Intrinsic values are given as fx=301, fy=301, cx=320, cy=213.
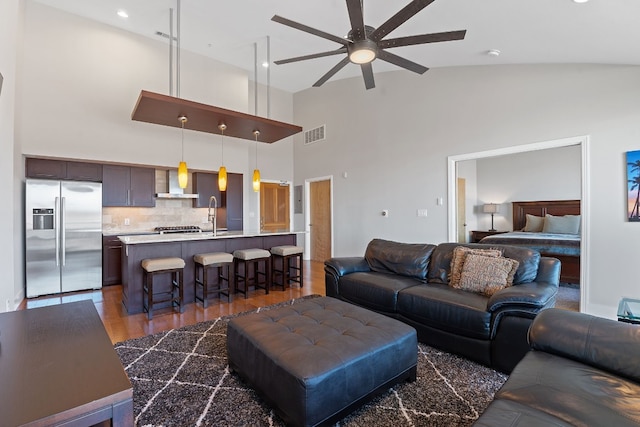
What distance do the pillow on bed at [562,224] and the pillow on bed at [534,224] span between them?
201 mm

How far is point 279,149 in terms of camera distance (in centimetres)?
752

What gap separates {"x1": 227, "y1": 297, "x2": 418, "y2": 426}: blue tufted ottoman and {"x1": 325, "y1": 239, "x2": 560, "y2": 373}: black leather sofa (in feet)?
1.94

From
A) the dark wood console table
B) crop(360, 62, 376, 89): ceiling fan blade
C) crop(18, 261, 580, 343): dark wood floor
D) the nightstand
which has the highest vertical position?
crop(360, 62, 376, 89): ceiling fan blade

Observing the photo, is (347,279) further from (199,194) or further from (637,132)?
(199,194)

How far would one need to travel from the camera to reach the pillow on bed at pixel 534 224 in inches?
233

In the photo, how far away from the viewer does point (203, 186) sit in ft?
19.7

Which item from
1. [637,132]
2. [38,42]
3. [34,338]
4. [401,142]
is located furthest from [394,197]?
[38,42]

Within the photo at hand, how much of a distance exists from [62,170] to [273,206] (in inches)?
162

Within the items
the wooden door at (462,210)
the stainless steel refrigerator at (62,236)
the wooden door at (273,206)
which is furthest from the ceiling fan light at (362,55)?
the wooden door at (273,206)

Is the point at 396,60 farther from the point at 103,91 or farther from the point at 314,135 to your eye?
the point at 103,91

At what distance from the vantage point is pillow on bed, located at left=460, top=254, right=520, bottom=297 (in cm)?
258

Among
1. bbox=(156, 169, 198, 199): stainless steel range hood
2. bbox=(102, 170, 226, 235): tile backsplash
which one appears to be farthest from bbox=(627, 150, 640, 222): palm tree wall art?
bbox=(156, 169, 198, 199): stainless steel range hood

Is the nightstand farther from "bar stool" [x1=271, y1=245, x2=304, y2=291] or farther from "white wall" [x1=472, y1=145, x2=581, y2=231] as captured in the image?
"bar stool" [x1=271, y1=245, x2=304, y2=291]

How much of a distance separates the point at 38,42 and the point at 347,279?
538cm
